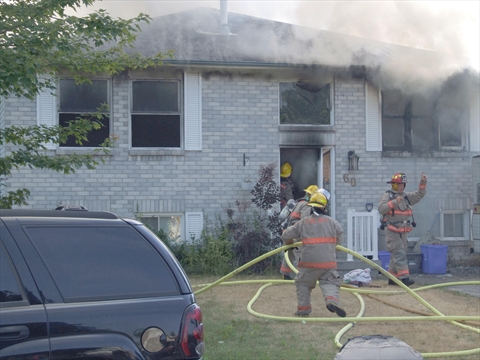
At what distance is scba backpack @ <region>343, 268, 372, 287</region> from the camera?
10508 mm

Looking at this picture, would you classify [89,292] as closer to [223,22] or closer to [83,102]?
[83,102]

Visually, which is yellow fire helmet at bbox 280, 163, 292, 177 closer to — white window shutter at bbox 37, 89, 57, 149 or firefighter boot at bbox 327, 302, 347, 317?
white window shutter at bbox 37, 89, 57, 149

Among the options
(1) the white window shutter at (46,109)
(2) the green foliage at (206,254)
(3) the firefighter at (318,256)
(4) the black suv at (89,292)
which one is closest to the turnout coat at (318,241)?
(3) the firefighter at (318,256)

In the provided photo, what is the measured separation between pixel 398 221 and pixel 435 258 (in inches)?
78.3

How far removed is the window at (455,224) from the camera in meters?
13.1

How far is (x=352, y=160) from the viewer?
41.2 ft

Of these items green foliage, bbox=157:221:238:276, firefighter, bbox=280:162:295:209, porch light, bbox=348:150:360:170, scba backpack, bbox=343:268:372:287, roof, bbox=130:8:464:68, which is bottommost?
scba backpack, bbox=343:268:372:287

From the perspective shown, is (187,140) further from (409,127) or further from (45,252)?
(45,252)

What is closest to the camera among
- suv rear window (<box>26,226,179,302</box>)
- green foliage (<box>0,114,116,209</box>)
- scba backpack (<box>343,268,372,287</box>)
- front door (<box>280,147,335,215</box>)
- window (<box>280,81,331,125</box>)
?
suv rear window (<box>26,226,179,302</box>)

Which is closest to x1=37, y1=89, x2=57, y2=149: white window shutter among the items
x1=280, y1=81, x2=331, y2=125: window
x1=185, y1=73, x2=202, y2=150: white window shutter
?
x1=185, y1=73, x2=202, y2=150: white window shutter

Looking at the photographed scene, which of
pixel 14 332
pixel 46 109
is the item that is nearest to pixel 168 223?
pixel 46 109

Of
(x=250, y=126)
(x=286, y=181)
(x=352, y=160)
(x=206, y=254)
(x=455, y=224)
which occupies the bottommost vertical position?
(x=206, y=254)

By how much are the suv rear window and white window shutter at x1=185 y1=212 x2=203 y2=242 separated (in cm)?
836

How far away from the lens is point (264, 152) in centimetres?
1246
